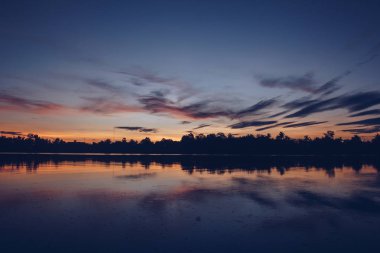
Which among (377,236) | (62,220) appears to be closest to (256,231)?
(377,236)

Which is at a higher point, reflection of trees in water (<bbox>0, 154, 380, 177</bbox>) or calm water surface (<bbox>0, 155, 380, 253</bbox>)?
reflection of trees in water (<bbox>0, 154, 380, 177</bbox>)

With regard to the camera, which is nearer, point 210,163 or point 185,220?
point 185,220

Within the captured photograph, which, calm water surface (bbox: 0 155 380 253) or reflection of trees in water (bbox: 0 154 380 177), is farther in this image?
reflection of trees in water (bbox: 0 154 380 177)

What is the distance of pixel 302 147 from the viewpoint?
190 metres

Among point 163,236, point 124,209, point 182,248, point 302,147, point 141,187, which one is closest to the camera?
point 182,248

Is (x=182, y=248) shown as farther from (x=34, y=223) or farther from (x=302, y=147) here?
(x=302, y=147)

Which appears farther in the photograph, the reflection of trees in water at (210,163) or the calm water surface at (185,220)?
the reflection of trees in water at (210,163)

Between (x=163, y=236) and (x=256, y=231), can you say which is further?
(x=256, y=231)

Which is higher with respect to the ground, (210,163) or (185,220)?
(210,163)

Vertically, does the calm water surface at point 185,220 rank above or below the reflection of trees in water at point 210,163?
below

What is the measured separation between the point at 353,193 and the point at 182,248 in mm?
18255

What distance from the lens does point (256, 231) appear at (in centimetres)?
1327

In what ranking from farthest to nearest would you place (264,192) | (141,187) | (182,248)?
(141,187), (264,192), (182,248)

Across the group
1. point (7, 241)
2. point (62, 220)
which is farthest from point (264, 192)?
point (7, 241)
